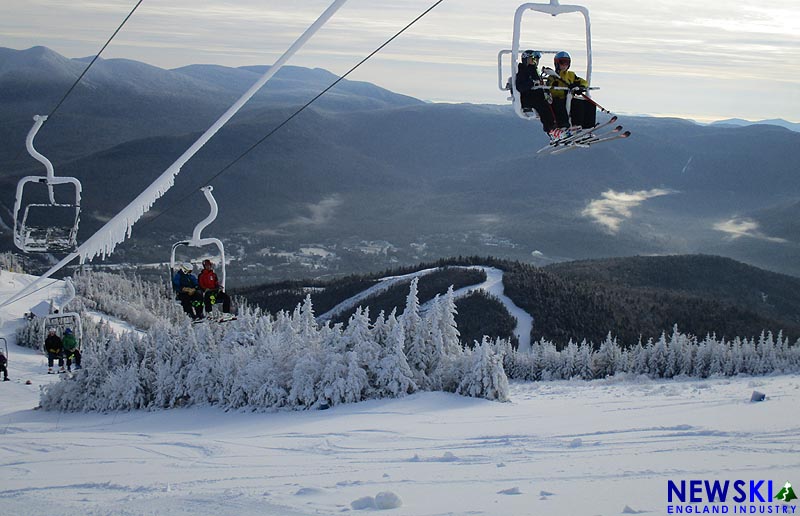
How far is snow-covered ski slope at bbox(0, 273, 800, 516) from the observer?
11.6 metres

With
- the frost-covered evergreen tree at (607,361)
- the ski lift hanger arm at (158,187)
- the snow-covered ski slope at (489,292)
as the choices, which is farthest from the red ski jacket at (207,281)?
the snow-covered ski slope at (489,292)

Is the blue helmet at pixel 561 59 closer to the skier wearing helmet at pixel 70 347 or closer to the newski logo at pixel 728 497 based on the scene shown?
the newski logo at pixel 728 497

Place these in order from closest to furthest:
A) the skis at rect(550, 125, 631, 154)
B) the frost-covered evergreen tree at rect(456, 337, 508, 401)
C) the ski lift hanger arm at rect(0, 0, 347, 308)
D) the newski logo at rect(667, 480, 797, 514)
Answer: the ski lift hanger arm at rect(0, 0, 347, 308) → the skis at rect(550, 125, 631, 154) → the newski logo at rect(667, 480, 797, 514) → the frost-covered evergreen tree at rect(456, 337, 508, 401)

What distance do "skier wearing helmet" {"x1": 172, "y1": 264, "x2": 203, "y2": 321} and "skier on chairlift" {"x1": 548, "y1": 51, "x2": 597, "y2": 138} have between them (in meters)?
8.39

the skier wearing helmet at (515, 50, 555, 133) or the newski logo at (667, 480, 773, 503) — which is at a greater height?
the skier wearing helmet at (515, 50, 555, 133)

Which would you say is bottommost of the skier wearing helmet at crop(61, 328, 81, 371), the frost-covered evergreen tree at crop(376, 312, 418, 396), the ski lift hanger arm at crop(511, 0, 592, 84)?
the frost-covered evergreen tree at crop(376, 312, 418, 396)

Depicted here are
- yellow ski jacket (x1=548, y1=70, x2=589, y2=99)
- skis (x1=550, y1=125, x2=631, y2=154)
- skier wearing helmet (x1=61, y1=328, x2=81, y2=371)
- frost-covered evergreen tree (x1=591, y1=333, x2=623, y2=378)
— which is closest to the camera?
skis (x1=550, y1=125, x2=631, y2=154)

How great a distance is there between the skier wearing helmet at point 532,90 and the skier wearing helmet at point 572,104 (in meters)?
0.10

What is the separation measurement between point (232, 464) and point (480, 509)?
6306 mm

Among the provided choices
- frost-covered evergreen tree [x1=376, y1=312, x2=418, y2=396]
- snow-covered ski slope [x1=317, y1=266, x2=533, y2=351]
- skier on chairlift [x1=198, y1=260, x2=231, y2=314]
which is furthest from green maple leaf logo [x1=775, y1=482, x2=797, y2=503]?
snow-covered ski slope [x1=317, y1=266, x2=533, y2=351]

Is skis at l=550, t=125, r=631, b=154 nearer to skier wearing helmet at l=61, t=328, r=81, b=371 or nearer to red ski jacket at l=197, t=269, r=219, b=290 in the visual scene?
red ski jacket at l=197, t=269, r=219, b=290

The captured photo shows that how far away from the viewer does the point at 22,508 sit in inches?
465

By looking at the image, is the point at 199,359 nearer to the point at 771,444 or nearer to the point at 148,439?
the point at 148,439

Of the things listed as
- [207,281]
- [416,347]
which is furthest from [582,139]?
[416,347]
